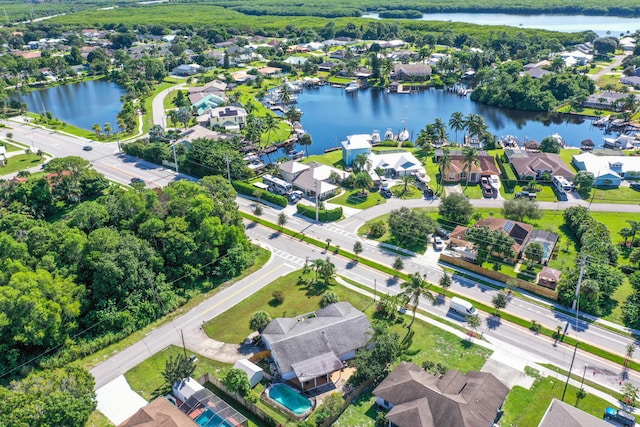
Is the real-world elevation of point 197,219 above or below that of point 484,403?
above

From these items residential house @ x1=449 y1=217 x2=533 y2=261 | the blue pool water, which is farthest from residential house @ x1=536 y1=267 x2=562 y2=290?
the blue pool water

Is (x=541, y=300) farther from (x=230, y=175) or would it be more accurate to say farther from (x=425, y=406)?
(x=230, y=175)

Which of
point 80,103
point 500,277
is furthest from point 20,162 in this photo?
point 500,277

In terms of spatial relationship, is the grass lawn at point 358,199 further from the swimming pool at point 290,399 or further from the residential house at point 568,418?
the residential house at point 568,418

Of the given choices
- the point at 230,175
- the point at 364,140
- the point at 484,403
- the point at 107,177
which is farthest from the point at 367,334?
the point at 107,177

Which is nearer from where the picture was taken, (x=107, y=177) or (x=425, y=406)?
(x=425, y=406)

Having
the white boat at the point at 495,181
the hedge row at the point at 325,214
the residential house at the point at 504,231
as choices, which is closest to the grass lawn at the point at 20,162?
the hedge row at the point at 325,214

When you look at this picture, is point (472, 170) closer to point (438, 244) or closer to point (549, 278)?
point (438, 244)

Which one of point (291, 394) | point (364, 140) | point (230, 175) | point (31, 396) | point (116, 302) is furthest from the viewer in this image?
point (364, 140)
